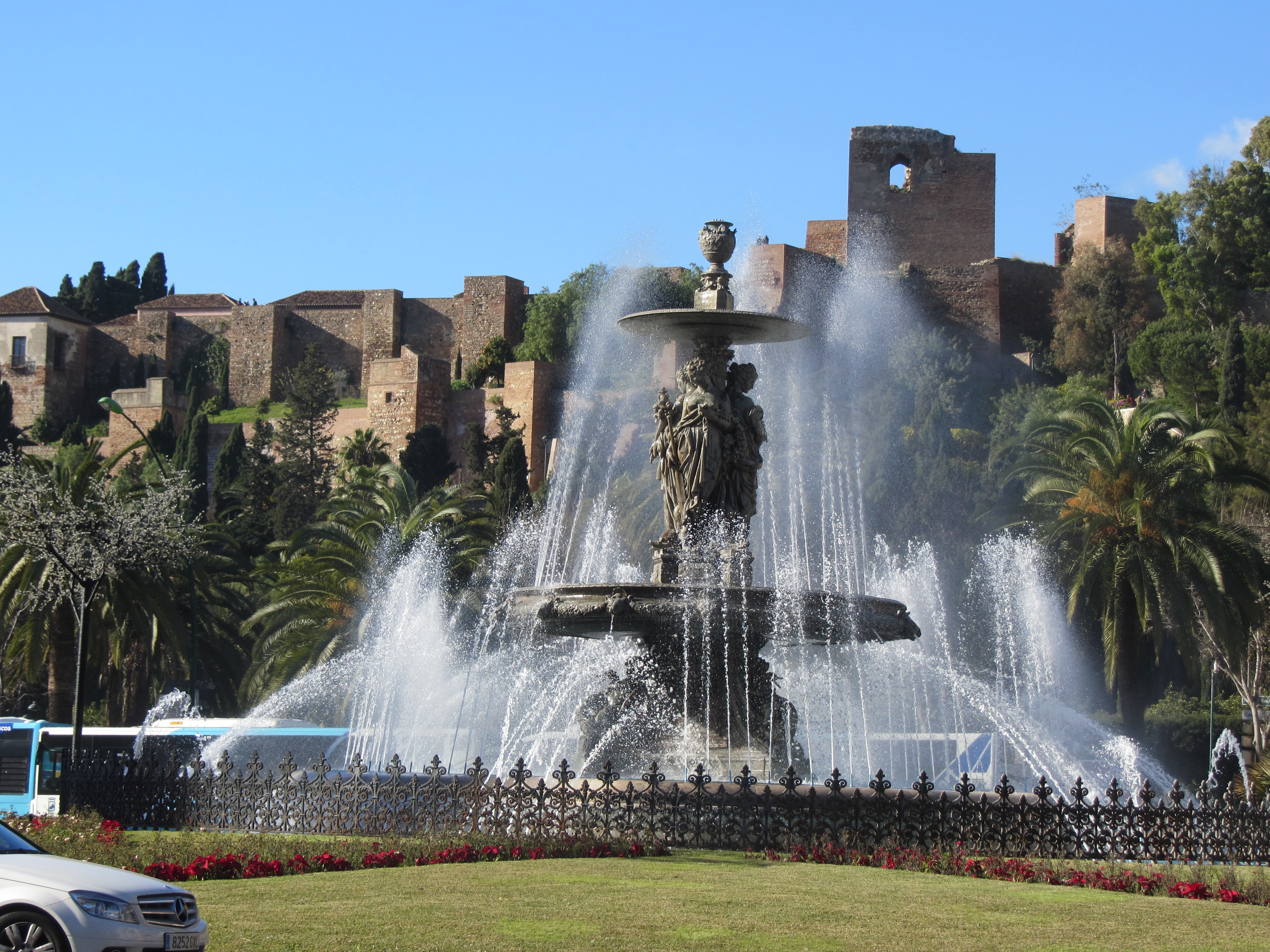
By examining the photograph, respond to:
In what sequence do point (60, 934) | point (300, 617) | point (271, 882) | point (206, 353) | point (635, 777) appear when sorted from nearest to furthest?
point (60, 934) → point (271, 882) → point (635, 777) → point (300, 617) → point (206, 353)

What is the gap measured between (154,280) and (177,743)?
85.4 meters

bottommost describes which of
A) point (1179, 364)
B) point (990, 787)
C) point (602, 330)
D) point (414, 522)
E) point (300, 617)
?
point (990, 787)

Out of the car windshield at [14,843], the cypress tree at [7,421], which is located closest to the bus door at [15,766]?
the car windshield at [14,843]

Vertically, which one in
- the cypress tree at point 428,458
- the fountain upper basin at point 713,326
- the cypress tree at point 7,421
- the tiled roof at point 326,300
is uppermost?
the tiled roof at point 326,300

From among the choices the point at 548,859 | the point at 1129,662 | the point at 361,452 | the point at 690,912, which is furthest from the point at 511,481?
the point at 690,912

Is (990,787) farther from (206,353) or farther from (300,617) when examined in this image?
(206,353)

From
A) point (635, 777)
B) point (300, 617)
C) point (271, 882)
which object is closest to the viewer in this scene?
point (271, 882)

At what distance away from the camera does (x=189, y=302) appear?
91.1 metres

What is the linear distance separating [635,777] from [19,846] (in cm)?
601

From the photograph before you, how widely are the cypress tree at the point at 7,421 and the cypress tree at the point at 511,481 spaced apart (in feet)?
102

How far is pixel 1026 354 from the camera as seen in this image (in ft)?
193

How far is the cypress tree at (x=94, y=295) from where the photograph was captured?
3814 inches

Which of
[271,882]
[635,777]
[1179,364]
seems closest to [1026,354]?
[1179,364]

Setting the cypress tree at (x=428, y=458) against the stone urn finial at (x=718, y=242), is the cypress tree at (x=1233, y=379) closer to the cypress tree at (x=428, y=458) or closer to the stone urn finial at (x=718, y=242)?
the cypress tree at (x=428, y=458)
